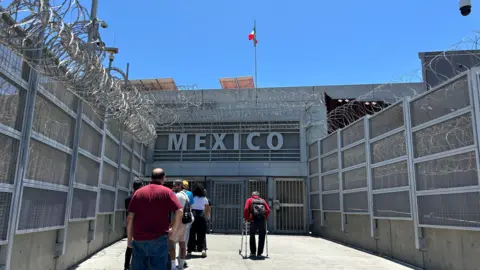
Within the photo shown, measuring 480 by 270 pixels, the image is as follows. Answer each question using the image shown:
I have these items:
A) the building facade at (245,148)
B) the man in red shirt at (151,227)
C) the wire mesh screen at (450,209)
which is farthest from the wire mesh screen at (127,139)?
the wire mesh screen at (450,209)

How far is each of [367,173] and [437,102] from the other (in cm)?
283

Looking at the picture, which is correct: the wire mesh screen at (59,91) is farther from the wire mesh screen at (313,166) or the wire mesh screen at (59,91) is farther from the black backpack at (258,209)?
the wire mesh screen at (313,166)

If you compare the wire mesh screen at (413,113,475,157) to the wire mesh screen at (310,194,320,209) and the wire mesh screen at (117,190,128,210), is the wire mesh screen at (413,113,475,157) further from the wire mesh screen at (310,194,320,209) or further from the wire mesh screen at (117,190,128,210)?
the wire mesh screen at (117,190,128,210)

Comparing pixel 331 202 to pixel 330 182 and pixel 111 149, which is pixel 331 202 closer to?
pixel 330 182

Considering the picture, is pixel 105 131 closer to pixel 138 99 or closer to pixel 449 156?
pixel 138 99

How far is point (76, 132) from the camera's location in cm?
589

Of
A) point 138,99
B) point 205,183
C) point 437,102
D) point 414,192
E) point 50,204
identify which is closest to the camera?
point 50,204

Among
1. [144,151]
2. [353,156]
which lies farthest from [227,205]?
[353,156]

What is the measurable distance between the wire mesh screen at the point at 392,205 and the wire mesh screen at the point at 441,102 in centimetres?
143

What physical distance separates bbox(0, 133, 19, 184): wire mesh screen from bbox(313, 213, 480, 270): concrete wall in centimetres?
603

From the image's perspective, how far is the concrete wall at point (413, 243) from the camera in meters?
5.23

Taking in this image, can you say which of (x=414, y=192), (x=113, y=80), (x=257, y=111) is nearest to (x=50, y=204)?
(x=113, y=80)

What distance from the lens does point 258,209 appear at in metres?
7.54

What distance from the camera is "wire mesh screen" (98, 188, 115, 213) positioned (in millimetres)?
7555
